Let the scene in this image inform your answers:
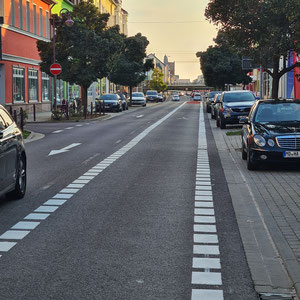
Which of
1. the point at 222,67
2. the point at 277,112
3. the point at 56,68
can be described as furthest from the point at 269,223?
the point at 222,67

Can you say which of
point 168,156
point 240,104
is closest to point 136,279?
point 168,156

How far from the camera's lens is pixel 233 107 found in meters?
29.0

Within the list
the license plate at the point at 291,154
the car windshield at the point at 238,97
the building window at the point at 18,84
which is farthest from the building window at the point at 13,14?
the license plate at the point at 291,154

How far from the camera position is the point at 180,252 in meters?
6.48

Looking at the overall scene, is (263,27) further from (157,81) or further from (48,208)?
(157,81)

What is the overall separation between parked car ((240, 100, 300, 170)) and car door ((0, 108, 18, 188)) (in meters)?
5.53

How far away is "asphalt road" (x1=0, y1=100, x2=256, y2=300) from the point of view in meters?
5.25

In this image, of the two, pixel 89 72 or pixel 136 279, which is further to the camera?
pixel 89 72

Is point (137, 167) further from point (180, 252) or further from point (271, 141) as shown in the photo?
point (180, 252)

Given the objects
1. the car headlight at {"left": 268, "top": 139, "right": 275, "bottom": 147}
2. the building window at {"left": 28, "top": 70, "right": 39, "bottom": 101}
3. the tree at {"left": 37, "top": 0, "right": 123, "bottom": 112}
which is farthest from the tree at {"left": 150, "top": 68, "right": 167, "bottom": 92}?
the car headlight at {"left": 268, "top": 139, "right": 275, "bottom": 147}

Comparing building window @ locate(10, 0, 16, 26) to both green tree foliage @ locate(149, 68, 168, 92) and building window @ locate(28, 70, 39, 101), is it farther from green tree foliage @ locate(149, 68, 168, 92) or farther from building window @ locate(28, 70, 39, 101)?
green tree foliage @ locate(149, 68, 168, 92)

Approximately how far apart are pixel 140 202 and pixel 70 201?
41.5 inches

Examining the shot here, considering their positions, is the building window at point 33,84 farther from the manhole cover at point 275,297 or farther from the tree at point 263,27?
the manhole cover at point 275,297

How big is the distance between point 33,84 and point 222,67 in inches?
1542
